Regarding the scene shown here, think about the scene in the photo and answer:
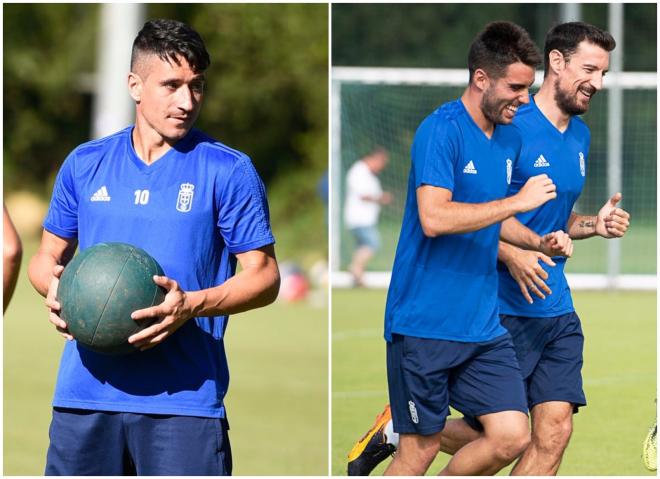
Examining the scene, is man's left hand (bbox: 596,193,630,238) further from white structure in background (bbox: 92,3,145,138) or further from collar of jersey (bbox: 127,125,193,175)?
white structure in background (bbox: 92,3,145,138)

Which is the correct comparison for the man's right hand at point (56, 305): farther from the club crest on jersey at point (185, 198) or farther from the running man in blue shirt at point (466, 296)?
the running man in blue shirt at point (466, 296)

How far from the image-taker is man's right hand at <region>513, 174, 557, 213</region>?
5535 millimetres

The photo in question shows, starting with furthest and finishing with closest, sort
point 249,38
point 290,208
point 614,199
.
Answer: point 249,38 → point 290,208 → point 614,199

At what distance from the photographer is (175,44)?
494cm

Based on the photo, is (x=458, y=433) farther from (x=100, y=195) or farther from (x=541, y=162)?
(x=100, y=195)

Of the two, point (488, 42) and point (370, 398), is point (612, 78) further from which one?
point (488, 42)

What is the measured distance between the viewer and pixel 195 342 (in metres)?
4.92

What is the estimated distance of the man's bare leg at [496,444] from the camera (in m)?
5.85

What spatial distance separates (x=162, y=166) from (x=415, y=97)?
1616 centimetres

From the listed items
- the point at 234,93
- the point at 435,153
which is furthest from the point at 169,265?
the point at 234,93

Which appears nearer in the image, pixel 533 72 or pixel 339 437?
pixel 533 72

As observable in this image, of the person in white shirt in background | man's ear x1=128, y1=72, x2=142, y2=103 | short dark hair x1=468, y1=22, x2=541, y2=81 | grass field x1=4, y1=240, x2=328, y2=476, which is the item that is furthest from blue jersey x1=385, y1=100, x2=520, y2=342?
the person in white shirt in background

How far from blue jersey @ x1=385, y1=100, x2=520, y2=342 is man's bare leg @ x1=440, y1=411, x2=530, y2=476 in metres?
0.40

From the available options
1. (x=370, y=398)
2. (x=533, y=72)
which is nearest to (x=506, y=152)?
(x=533, y=72)
